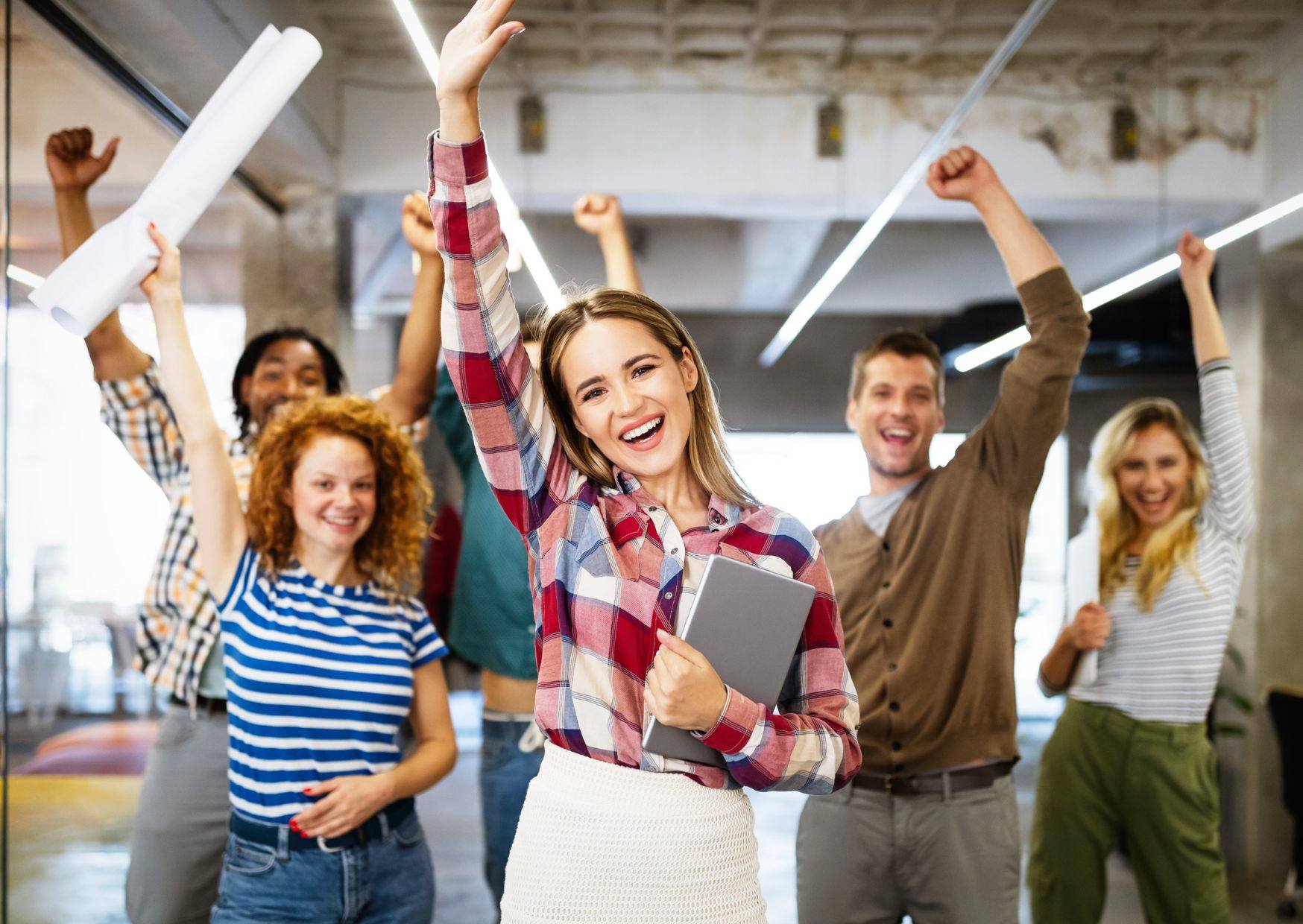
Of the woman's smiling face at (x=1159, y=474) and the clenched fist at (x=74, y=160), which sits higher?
the clenched fist at (x=74, y=160)

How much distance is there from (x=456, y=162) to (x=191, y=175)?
0.66 m

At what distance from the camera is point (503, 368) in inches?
47.3

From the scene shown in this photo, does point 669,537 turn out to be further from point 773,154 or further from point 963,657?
point 773,154

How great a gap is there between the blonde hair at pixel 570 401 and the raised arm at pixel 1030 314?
887 millimetres

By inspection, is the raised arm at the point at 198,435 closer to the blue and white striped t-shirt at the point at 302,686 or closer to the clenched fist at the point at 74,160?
the blue and white striped t-shirt at the point at 302,686

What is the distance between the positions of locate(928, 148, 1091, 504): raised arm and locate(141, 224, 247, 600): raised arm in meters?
1.39

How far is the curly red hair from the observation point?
1826mm

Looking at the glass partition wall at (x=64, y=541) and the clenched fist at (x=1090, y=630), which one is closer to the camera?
the glass partition wall at (x=64, y=541)

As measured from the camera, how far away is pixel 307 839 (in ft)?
5.40

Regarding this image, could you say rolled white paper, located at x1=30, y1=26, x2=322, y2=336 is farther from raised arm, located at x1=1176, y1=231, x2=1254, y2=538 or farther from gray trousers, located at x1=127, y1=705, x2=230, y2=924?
raised arm, located at x1=1176, y1=231, x2=1254, y2=538

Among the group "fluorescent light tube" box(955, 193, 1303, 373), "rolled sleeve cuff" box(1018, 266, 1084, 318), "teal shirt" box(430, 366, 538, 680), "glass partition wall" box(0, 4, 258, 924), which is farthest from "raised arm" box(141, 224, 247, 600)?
"fluorescent light tube" box(955, 193, 1303, 373)

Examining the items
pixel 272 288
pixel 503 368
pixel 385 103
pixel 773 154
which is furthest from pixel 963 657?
pixel 272 288

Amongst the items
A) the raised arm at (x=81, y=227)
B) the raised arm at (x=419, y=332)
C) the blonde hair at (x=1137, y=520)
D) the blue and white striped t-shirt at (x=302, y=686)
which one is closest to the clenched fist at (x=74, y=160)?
the raised arm at (x=81, y=227)

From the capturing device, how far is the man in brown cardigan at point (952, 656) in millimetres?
1954
